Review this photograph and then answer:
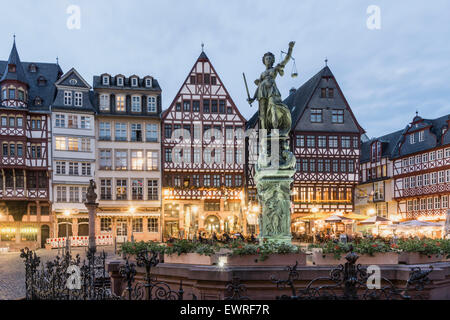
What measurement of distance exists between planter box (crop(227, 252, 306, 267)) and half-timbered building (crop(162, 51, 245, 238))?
93.7 feet

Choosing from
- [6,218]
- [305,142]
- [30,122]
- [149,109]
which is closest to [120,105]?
[149,109]

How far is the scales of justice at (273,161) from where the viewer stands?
10.1 meters

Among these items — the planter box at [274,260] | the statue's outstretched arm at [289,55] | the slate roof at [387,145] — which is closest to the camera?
Result: the planter box at [274,260]

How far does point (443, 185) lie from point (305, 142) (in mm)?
11364

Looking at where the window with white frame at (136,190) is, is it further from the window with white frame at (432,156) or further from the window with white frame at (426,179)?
the window with white frame at (432,156)

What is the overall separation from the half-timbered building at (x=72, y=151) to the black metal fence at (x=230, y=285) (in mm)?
24345

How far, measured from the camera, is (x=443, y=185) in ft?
115

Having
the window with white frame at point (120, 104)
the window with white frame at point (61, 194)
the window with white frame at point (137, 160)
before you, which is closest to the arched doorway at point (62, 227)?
the window with white frame at point (61, 194)

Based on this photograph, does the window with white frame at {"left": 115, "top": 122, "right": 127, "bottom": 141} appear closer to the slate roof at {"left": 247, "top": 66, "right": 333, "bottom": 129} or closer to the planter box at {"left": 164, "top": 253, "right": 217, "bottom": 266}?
the slate roof at {"left": 247, "top": 66, "right": 333, "bottom": 129}

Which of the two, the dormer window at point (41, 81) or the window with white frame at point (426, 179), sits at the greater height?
the dormer window at point (41, 81)

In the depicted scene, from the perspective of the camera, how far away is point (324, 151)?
3912 centimetres

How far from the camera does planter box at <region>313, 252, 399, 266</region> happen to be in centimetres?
889

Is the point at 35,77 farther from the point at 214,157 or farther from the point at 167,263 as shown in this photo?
the point at 167,263

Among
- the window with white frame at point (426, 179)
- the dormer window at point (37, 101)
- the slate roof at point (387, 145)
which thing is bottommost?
the window with white frame at point (426, 179)
